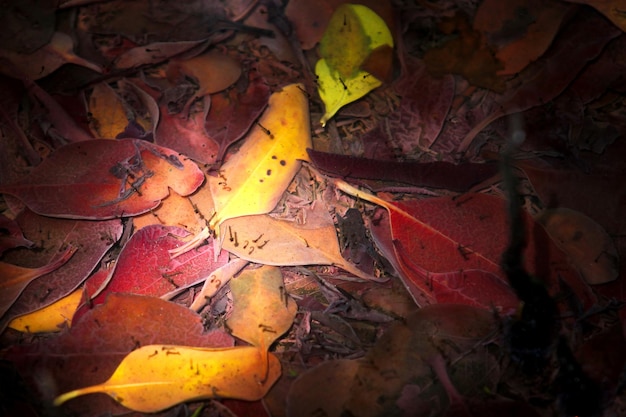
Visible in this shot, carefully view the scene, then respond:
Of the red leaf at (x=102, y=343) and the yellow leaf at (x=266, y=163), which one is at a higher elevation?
the yellow leaf at (x=266, y=163)

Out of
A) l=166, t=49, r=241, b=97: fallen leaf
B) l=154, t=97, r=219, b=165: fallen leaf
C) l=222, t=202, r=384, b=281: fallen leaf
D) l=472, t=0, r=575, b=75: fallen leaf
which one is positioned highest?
l=472, t=0, r=575, b=75: fallen leaf

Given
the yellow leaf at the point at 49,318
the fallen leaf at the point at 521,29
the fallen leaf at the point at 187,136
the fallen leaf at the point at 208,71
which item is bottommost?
the yellow leaf at the point at 49,318

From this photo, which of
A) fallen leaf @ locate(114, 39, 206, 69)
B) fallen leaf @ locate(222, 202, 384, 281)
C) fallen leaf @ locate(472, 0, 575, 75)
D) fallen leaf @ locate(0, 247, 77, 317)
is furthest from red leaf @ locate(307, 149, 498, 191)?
fallen leaf @ locate(0, 247, 77, 317)

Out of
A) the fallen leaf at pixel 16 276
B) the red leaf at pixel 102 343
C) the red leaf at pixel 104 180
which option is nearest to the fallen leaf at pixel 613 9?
the red leaf at pixel 104 180

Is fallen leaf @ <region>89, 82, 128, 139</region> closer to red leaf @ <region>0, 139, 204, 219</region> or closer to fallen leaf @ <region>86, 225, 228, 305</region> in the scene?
red leaf @ <region>0, 139, 204, 219</region>

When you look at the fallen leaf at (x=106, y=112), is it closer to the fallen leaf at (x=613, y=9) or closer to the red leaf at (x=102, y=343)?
the red leaf at (x=102, y=343)

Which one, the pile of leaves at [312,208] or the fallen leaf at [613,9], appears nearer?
the pile of leaves at [312,208]
